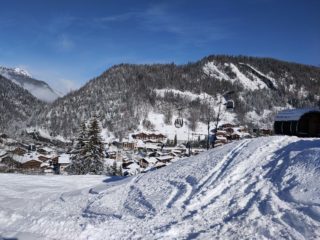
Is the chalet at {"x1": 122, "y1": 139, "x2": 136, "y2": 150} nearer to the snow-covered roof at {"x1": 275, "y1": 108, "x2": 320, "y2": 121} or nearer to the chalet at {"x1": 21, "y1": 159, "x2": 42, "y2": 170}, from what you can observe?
the chalet at {"x1": 21, "y1": 159, "x2": 42, "y2": 170}

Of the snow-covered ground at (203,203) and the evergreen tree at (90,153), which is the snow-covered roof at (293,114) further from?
A: the evergreen tree at (90,153)

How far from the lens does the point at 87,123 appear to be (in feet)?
122

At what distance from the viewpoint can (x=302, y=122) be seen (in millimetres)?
23234

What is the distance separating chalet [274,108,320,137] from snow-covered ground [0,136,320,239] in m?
7.85

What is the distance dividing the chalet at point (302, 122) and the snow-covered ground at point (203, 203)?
7.85 meters

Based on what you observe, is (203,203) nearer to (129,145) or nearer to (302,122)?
(302,122)

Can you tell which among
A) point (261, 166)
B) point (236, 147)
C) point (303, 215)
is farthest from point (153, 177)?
point (303, 215)

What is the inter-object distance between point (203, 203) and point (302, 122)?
13462mm

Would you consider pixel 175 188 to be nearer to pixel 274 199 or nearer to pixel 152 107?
pixel 274 199

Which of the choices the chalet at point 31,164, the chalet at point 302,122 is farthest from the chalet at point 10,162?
the chalet at point 302,122

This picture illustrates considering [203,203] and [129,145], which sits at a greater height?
[203,203]

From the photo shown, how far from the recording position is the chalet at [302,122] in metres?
22.8

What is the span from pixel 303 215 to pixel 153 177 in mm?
7741

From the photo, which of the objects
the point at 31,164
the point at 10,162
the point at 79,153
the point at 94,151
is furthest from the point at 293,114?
the point at 10,162
